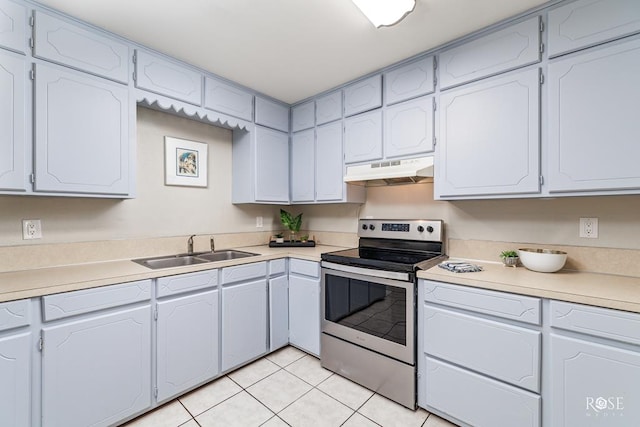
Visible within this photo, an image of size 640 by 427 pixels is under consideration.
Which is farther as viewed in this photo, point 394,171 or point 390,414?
point 394,171

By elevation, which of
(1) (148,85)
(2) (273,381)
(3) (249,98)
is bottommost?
(2) (273,381)

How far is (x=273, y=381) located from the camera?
2.12m

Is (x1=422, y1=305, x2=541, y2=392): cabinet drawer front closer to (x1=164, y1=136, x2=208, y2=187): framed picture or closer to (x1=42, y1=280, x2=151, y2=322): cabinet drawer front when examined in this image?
(x1=42, y1=280, x2=151, y2=322): cabinet drawer front

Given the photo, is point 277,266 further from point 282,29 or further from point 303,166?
point 282,29

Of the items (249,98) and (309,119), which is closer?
(249,98)

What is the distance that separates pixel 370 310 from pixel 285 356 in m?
0.99

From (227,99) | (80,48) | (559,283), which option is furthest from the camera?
(227,99)

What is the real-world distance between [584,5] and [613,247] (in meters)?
1.36

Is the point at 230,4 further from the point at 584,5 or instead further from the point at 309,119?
the point at 584,5

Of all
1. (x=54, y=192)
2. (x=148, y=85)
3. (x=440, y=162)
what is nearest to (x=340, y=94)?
(x=440, y=162)

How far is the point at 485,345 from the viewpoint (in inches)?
61.1

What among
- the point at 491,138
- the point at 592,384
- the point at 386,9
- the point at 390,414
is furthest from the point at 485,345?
the point at 386,9

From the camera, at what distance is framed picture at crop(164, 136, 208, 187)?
2.41 m

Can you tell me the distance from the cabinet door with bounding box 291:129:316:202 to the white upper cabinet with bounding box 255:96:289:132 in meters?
0.18
